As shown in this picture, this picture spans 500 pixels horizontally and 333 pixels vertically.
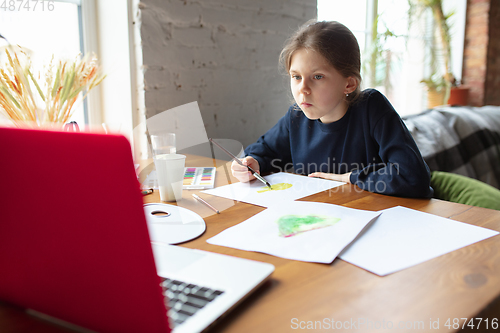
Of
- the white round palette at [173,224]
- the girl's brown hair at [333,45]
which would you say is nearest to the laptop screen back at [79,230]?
the white round palette at [173,224]

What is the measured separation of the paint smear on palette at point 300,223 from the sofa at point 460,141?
130cm

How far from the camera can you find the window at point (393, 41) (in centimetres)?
248

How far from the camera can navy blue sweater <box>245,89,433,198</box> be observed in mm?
938

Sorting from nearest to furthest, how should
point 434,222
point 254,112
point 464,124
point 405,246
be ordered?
point 405,246 < point 434,222 < point 254,112 < point 464,124

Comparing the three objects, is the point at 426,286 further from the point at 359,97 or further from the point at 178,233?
the point at 359,97

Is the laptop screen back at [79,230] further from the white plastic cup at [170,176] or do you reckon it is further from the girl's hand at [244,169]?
the girl's hand at [244,169]

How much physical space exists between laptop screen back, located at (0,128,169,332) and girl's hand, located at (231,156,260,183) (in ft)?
2.24

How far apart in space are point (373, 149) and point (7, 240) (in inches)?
41.6

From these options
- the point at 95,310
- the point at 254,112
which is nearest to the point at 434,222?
the point at 95,310

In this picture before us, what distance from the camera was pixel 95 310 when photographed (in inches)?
14.0

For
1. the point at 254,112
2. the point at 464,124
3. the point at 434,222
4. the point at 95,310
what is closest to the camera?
the point at 95,310

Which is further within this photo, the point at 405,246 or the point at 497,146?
the point at 497,146

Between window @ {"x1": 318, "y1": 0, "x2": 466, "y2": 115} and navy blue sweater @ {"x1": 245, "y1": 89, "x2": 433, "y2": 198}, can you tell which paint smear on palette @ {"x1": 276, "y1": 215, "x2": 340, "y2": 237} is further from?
window @ {"x1": 318, "y1": 0, "x2": 466, "y2": 115}

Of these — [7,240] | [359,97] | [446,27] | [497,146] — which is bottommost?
[497,146]
